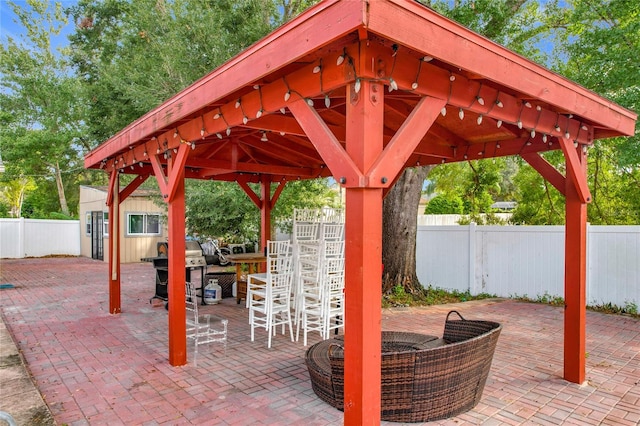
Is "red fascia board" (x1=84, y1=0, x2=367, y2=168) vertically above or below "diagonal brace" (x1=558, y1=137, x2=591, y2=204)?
above

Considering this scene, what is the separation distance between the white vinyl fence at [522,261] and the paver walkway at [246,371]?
1.98 feet

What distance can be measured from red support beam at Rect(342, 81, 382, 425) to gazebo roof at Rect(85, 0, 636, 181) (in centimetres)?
17

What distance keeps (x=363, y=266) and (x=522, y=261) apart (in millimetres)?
6298

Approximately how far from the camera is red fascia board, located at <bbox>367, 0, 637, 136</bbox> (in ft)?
6.14

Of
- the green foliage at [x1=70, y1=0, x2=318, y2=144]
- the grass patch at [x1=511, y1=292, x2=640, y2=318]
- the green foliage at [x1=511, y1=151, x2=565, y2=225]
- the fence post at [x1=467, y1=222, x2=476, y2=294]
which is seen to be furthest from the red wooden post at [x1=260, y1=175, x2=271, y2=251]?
the green foliage at [x1=511, y1=151, x2=565, y2=225]

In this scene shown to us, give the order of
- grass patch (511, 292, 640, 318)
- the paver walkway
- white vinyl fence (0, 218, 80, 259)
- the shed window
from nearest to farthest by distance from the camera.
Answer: the paver walkway, grass patch (511, 292, 640, 318), the shed window, white vinyl fence (0, 218, 80, 259)

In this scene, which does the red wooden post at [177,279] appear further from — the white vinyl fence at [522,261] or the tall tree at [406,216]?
the white vinyl fence at [522,261]

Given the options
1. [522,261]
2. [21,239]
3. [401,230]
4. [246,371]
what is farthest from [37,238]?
[522,261]

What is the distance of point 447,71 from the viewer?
98.0 inches

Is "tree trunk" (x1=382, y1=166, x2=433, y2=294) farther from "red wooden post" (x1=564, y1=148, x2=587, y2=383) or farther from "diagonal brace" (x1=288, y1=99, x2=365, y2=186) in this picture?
"diagonal brace" (x1=288, y1=99, x2=365, y2=186)

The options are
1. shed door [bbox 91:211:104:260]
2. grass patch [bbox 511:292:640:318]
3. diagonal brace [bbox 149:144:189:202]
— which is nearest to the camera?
diagonal brace [bbox 149:144:189:202]

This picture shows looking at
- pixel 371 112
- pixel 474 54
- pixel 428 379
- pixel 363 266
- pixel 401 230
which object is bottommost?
pixel 428 379

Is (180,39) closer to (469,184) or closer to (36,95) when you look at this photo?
(469,184)

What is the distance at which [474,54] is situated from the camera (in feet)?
7.64
